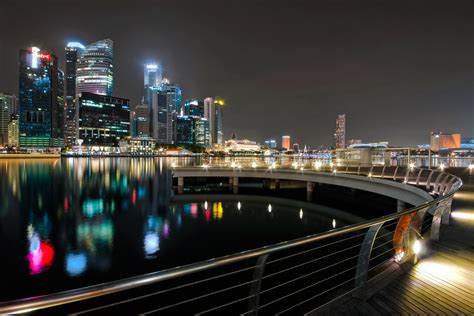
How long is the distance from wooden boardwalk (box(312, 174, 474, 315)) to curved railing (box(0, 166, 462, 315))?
293 mm

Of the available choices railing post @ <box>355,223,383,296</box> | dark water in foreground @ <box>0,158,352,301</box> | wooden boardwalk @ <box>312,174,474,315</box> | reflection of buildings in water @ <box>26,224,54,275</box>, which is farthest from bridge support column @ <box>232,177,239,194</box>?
railing post @ <box>355,223,383,296</box>

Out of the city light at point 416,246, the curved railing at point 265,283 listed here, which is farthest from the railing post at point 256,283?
the city light at point 416,246

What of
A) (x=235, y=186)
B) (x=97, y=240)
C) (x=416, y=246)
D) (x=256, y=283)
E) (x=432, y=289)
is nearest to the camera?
(x=256, y=283)

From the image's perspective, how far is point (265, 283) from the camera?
11.0 metres

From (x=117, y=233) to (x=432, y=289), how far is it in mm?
17617

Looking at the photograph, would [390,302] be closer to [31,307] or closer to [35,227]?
[31,307]

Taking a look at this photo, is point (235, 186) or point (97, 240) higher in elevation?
point (235, 186)

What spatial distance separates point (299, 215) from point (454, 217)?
14.3 metres

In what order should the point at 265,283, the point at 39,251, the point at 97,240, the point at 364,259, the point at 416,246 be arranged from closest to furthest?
the point at 364,259, the point at 416,246, the point at 265,283, the point at 39,251, the point at 97,240

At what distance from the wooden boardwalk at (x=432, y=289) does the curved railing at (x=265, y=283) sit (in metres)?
0.29

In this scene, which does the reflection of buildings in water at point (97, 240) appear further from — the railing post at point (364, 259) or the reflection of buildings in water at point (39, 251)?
the railing post at point (364, 259)

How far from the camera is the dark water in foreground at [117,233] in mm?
12334

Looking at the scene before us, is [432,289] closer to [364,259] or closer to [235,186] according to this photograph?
[364,259]

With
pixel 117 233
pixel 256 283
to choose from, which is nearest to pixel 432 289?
pixel 256 283
